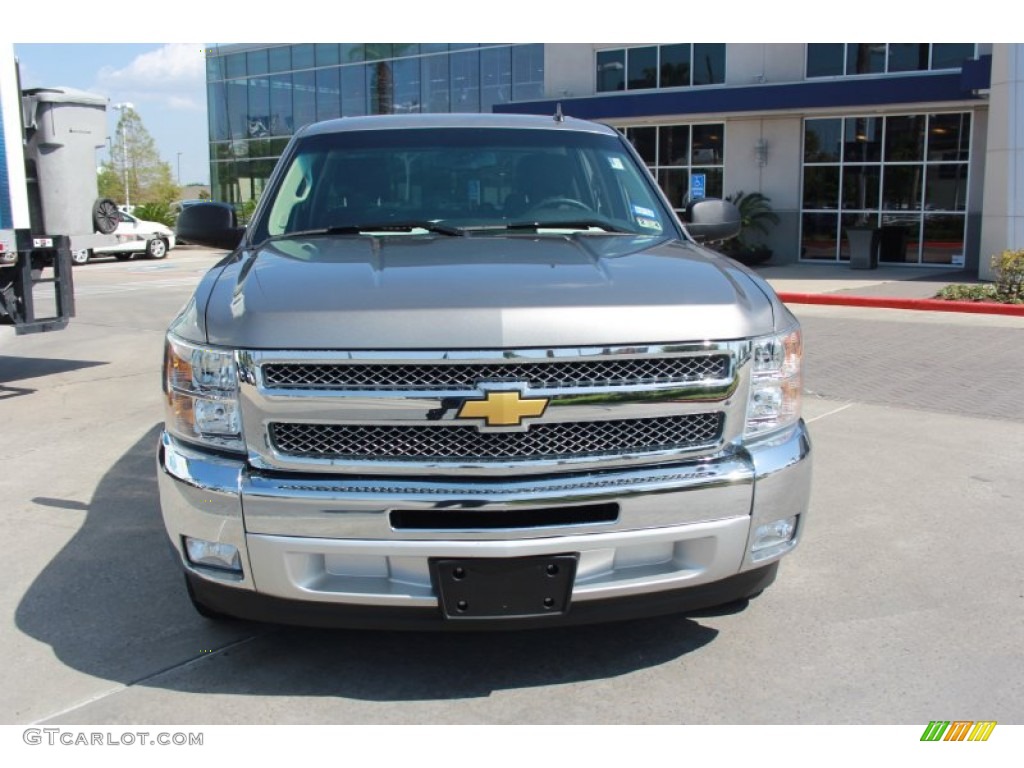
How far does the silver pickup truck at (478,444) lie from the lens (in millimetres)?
3113

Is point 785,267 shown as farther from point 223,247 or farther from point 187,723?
point 187,723

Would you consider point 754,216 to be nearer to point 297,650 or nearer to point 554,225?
point 554,225

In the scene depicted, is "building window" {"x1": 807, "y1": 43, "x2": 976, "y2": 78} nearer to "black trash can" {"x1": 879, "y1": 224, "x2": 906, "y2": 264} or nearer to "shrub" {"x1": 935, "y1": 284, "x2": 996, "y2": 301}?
"black trash can" {"x1": 879, "y1": 224, "x2": 906, "y2": 264}

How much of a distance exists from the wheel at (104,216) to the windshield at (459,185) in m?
5.53

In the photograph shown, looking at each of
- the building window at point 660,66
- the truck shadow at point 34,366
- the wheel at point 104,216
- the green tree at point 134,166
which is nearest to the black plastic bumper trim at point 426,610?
the wheel at point 104,216

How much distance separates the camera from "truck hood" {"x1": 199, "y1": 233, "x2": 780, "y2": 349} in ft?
10.2

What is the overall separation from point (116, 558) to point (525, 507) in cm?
255

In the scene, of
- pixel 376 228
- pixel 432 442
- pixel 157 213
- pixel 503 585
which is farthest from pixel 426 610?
pixel 157 213

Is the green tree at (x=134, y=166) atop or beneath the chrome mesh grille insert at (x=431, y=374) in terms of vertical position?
atop

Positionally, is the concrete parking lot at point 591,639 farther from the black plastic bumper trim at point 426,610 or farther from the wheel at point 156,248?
the wheel at point 156,248

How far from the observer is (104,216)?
982 cm
